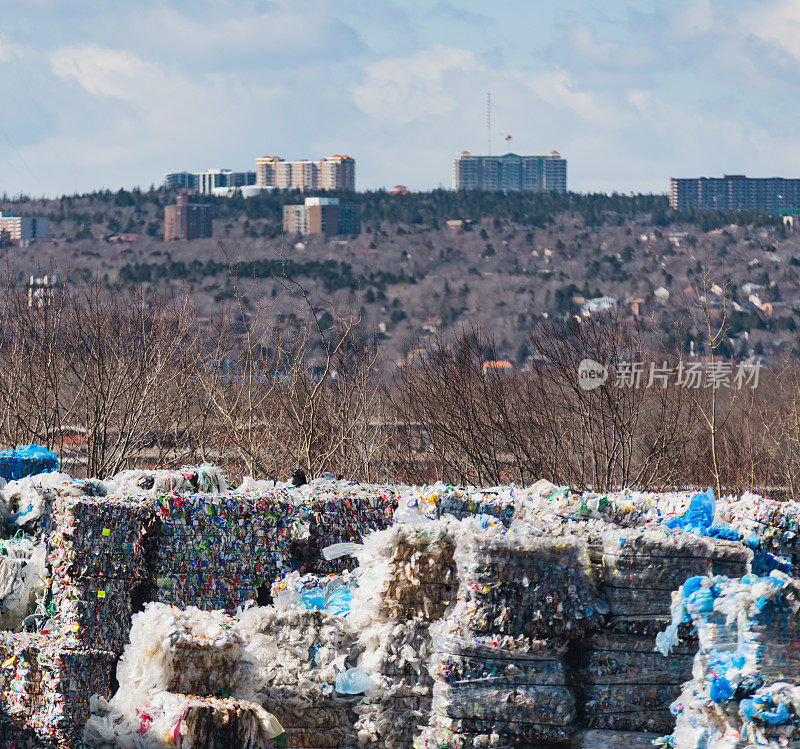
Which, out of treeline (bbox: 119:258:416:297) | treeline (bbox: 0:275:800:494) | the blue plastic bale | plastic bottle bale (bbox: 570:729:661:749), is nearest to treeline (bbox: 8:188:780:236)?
treeline (bbox: 119:258:416:297)

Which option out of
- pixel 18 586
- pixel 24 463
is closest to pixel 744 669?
pixel 18 586

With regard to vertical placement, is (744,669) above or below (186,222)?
below

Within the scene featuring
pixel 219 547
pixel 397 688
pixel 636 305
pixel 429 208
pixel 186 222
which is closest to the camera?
→ pixel 397 688

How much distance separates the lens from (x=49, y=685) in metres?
7.11

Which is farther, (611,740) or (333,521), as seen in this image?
(333,521)

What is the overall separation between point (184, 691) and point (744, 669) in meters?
2.90

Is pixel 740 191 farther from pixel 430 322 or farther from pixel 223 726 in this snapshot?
pixel 223 726

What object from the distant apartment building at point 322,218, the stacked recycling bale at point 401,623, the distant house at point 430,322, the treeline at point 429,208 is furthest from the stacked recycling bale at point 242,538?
the distant apartment building at point 322,218

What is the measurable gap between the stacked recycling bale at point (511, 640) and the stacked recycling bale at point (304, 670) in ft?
2.08

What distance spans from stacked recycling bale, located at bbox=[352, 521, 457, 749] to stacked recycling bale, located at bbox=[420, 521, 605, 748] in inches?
12.9

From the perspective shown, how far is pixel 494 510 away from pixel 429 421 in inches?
618

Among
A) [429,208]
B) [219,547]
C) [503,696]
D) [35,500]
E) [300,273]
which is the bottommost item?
[503,696]

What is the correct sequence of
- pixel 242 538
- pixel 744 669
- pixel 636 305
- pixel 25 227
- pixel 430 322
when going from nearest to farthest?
pixel 744 669 < pixel 242 538 < pixel 636 305 < pixel 430 322 < pixel 25 227

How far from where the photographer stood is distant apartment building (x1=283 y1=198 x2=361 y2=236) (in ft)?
429
